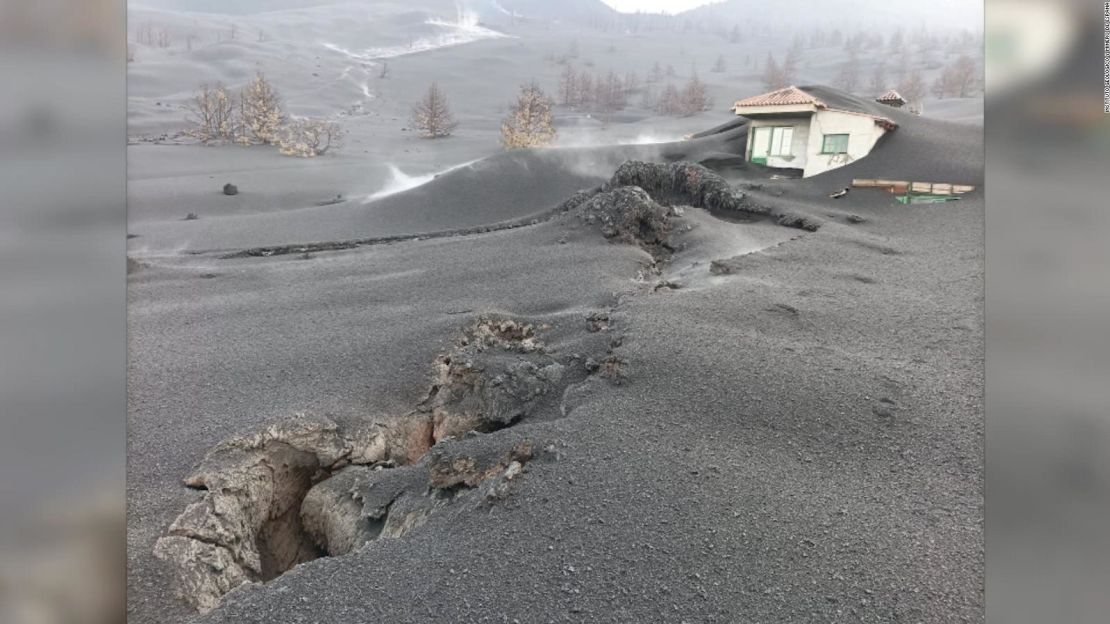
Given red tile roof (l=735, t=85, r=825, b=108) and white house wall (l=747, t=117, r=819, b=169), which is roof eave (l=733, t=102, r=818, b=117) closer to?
red tile roof (l=735, t=85, r=825, b=108)

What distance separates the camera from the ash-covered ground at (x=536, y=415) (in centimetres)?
187

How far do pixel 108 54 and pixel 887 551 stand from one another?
8.24 feet

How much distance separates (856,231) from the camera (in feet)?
22.6

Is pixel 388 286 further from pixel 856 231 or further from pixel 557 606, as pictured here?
pixel 856 231

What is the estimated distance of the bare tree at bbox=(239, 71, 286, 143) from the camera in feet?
17.7

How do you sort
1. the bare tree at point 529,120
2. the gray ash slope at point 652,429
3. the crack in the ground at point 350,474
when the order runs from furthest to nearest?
the bare tree at point 529,120 → the crack in the ground at point 350,474 → the gray ash slope at point 652,429

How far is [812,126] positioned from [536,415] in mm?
7756

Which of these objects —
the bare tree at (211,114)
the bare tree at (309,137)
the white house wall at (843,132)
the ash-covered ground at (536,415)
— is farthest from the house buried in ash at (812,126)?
the bare tree at (211,114)

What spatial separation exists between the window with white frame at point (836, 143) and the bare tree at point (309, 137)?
6.92 m

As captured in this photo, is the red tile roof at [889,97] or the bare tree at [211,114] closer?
the bare tree at [211,114]

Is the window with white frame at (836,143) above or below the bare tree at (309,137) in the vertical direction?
above

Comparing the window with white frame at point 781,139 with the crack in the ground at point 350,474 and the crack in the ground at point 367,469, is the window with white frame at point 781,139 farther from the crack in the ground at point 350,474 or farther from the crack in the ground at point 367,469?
the crack in the ground at point 350,474

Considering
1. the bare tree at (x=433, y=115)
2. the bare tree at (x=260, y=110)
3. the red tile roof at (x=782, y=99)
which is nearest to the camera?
the bare tree at (x=260, y=110)

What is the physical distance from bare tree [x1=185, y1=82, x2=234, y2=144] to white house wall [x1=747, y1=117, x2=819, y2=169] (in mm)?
7593
